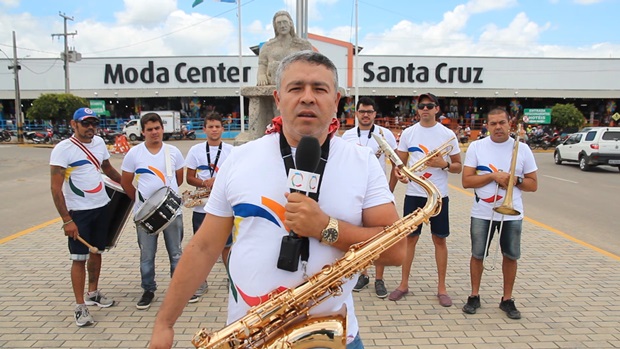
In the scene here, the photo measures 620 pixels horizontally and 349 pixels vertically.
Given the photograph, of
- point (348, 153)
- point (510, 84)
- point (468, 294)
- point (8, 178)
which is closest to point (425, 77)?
point (510, 84)

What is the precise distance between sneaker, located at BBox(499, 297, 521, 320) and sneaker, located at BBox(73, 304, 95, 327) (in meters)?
4.52

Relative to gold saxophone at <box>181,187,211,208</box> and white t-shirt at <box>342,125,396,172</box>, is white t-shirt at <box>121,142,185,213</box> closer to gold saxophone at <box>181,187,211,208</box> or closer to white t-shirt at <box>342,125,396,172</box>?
gold saxophone at <box>181,187,211,208</box>

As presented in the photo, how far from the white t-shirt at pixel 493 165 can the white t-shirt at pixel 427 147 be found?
36 centimetres

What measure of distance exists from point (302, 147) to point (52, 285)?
522 cm

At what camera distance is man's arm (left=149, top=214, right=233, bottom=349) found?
180 centimetres

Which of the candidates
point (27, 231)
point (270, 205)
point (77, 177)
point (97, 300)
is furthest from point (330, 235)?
point (27, 231)

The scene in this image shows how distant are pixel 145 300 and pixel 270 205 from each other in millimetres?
3693

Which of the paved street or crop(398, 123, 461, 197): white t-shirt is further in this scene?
crop(398, 123, 461, 197): white t-shirt

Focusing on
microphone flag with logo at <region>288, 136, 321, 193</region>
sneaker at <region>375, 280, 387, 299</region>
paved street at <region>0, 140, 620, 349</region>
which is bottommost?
paved street at <region>0, 140, 620, 349</region>

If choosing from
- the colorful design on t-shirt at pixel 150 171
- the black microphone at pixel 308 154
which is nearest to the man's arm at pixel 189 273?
the black microphone at pixel 308 154

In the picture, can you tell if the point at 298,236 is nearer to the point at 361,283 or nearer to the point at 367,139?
the point at 361,283

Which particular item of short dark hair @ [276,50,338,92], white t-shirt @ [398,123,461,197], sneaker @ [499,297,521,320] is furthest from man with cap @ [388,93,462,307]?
short dark hair @ [276,50,338,92]

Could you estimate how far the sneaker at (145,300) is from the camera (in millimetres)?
4641

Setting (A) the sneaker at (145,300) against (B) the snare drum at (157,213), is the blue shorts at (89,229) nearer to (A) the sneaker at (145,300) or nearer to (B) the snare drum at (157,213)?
(B) the snare drum at (157,213)
